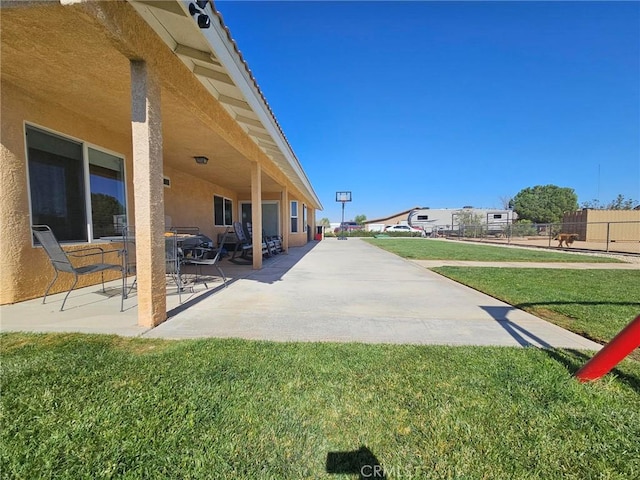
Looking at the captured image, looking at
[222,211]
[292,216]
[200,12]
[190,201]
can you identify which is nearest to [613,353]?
[200,12]

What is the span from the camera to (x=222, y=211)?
506 inches

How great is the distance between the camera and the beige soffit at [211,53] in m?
2.85

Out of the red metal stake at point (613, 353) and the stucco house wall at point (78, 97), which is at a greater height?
the stucco house wall at point (78, 97)

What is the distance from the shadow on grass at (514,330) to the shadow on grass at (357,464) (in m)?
2.30

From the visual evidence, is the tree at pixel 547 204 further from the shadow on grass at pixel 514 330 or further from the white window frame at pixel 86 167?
the white window frame at pixel 86 167

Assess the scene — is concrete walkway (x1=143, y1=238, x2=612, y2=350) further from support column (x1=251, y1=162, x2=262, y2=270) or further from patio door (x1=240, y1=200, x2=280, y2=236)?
patio door (x1=240, y1=200, x2=280, y2=236)

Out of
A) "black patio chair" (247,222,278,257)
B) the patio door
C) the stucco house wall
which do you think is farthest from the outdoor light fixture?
the patio door

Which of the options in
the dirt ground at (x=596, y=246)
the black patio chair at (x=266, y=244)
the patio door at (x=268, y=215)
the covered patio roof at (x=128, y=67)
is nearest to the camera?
the covered patio roof at (x=128, y=67)

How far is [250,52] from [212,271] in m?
8.68

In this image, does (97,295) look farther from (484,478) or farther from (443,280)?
(443,280)

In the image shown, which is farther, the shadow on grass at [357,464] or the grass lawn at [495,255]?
the grass lawn at [495,255]

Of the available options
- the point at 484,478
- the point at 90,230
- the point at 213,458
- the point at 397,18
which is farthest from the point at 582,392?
the point at 397,18

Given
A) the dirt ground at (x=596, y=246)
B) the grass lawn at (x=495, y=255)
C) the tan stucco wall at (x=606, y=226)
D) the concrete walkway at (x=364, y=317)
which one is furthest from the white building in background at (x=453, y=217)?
the concrete walkway at (x=364, y=317)

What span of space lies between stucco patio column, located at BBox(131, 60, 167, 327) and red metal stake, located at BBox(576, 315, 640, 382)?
13.6ft
